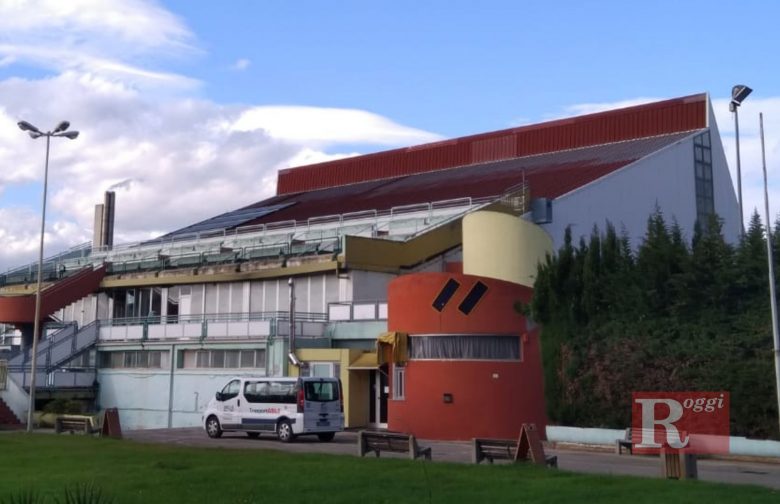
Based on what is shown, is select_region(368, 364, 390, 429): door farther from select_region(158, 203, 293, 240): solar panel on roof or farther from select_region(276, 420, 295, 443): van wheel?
select_region(158, 203, 293, 240): solar panel on roof

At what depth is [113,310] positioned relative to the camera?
5150 cm

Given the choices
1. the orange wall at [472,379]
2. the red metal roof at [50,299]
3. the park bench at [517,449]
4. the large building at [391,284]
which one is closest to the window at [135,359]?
the large building at [391,284]

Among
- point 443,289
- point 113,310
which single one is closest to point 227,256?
point 113,310

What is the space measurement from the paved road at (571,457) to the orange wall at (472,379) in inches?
38.5

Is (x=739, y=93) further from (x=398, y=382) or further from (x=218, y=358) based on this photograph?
(x=218, y=358)

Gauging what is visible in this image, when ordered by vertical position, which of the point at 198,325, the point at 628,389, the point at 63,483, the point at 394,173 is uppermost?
the point at 394,173

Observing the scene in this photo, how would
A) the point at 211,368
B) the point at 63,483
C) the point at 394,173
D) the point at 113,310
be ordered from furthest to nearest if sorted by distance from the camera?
the point at 394,173 < the point at 113,310 < the point at 211,368 < the point at 63,483

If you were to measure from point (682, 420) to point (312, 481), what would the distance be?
9912mm

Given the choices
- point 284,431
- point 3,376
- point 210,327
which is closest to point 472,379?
point 284,431

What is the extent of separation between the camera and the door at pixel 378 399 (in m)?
33.8

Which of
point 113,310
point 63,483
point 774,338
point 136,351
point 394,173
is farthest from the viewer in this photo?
point 394,173

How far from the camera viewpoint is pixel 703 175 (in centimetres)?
4869

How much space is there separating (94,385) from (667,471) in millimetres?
32886

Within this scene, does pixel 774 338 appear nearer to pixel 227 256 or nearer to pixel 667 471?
pixel 667 471
